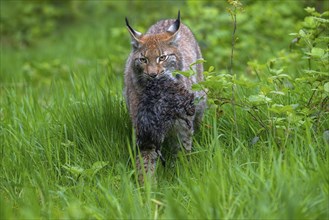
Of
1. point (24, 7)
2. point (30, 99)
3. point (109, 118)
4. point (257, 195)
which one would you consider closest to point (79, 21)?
point (24, 7)

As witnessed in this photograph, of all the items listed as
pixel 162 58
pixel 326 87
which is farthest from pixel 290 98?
pixel 162 58

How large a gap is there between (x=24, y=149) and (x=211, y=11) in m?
4.88

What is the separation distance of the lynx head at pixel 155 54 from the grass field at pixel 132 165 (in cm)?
54

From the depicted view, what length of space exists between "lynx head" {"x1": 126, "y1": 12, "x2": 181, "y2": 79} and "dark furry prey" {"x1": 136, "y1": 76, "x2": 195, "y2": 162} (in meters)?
0.10

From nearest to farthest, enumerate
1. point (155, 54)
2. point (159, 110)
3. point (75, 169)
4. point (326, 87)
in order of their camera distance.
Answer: point (326, 87) → point (75, 169) → point (159, 110) → point (155, 54)

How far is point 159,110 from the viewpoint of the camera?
4637 mm

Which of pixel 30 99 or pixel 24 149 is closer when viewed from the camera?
pixel 24 149

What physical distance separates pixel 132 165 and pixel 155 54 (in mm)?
914

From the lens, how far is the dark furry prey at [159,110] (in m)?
4.64

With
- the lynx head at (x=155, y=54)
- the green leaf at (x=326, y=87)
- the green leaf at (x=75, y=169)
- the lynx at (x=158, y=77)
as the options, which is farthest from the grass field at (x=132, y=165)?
the lynx head at (x=155, y=54)

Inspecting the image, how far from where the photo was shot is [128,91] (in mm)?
5152

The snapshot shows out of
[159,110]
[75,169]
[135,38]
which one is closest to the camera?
[75,169]

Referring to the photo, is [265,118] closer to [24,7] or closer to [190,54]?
[190,54]

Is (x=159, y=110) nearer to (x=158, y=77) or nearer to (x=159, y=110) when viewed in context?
(x=159, y=110)
